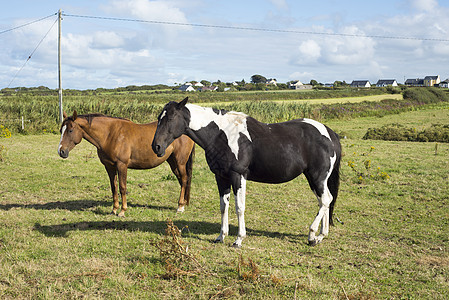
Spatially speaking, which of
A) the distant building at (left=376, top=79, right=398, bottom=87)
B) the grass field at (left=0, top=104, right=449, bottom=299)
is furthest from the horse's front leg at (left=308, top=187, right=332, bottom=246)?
the distant building at (left=376, top=79, right=398, bottom=87)

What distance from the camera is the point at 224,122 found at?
6027 millimetres

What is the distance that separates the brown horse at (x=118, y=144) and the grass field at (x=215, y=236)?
2.85ft

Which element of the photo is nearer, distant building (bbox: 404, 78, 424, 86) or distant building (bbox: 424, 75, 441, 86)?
distant building (bbox: 424, 75, 441, 86)

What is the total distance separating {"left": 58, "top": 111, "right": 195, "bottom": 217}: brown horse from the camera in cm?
761

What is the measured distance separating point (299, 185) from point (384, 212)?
289cm

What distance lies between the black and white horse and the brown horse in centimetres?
227

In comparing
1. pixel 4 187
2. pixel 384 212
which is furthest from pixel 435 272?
pixel 4 187

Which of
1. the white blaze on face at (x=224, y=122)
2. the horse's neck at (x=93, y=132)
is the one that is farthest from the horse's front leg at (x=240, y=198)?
the horse's neck at (x=93, y=132)

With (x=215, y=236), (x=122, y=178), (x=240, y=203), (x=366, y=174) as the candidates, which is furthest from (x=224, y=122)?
(x=366, y=174)

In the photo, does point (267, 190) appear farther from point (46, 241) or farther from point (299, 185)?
point (46, 241)

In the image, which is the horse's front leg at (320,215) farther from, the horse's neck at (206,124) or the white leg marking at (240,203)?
the horse's neck at (206,124)

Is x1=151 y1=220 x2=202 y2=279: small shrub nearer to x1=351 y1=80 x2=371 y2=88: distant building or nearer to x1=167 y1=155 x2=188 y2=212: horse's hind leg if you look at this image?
Result: x1=167 y1=155 x2=188 y2=212: horse's hind leg

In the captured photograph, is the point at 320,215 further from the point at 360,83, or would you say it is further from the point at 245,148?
the point at 360,83

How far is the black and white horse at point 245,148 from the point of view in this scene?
5.84m
